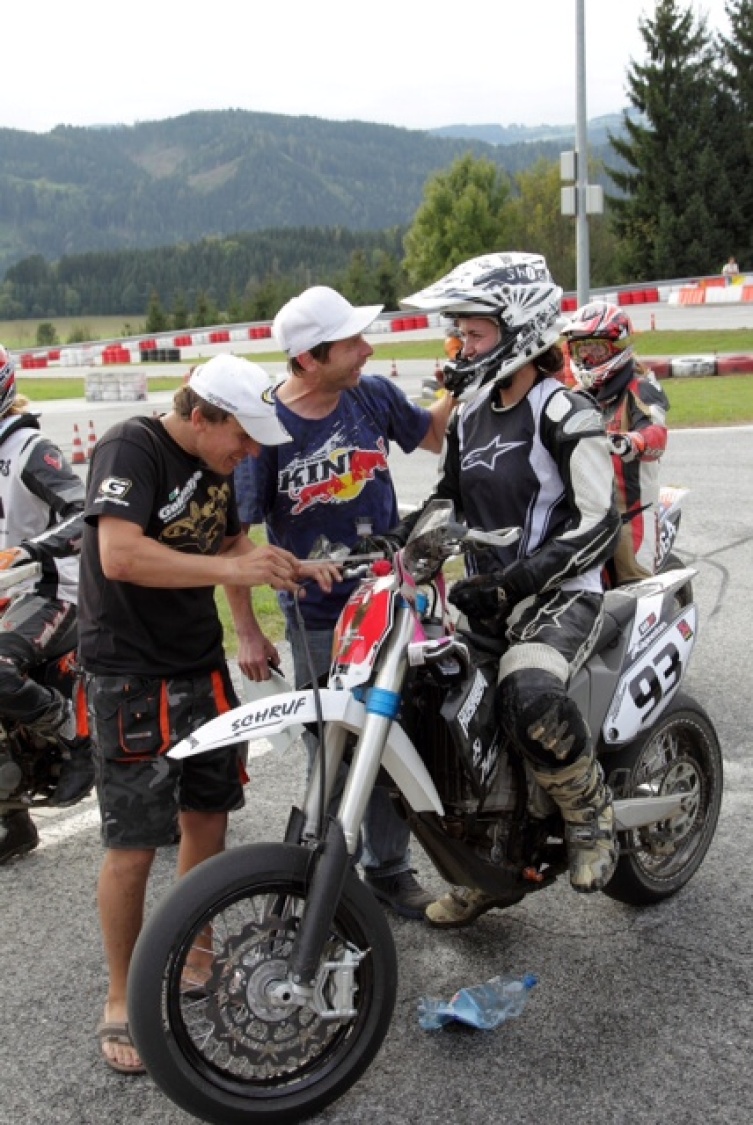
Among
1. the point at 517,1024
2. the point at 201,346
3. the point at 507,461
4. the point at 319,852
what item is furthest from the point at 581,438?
the point at 201,346

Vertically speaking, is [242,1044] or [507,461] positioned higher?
[507,461]

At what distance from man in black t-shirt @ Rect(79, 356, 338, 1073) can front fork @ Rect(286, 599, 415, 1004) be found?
318mm

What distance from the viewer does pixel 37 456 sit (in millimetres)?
5023

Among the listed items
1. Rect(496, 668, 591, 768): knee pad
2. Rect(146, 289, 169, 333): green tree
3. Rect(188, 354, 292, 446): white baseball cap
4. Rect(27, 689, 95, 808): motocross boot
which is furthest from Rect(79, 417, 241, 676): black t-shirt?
Rect(146, 289, 169, 333): green tree

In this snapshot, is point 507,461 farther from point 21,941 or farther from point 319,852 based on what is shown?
point 21,941

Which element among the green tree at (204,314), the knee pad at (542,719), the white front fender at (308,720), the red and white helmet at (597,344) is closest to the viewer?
the white front fender at (308,720)

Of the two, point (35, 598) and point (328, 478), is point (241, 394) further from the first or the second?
point (35, 598)

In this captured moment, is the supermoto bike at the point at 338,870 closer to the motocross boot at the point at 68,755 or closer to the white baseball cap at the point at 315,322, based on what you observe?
the white baseball cap at the point at 315,322

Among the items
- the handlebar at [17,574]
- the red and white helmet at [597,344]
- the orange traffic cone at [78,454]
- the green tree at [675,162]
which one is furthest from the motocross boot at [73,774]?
the green tree at [675,162]

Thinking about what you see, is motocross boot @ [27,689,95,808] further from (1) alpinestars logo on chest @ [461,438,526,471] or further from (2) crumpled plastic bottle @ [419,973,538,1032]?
(1) alpinestars logo on chest @ [461,438,526,471]

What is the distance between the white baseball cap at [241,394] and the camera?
3.51 metres

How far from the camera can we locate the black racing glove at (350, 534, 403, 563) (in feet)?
12.3

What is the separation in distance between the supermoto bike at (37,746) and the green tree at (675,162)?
51.7 metres

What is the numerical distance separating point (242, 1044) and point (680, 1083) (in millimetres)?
1123
